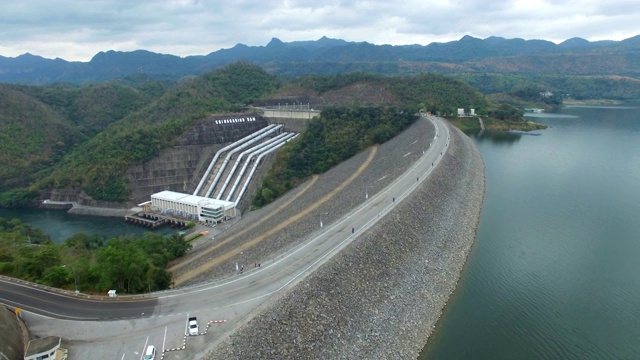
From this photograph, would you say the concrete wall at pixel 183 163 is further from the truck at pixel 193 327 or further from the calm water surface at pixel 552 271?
the truck at pixel 193 327

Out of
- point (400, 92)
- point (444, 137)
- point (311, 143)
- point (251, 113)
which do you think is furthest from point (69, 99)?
point (444, 137)

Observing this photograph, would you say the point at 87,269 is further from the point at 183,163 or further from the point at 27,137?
the point at 27,137

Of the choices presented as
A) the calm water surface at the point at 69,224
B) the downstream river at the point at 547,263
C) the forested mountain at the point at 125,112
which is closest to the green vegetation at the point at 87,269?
the downstream river at the point at 547,263

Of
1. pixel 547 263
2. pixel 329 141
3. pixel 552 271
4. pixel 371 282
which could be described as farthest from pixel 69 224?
pixel 552 271

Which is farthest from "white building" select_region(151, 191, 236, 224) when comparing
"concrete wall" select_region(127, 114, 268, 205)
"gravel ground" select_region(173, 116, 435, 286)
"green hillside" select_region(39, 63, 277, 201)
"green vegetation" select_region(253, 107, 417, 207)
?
"green hillside" select_region(39, 63, 277, 201)

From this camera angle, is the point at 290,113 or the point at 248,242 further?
the point at 290,113

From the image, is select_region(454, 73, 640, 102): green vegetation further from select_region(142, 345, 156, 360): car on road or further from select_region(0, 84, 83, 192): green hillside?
select_region(142, 345, 156, 360): car on road
